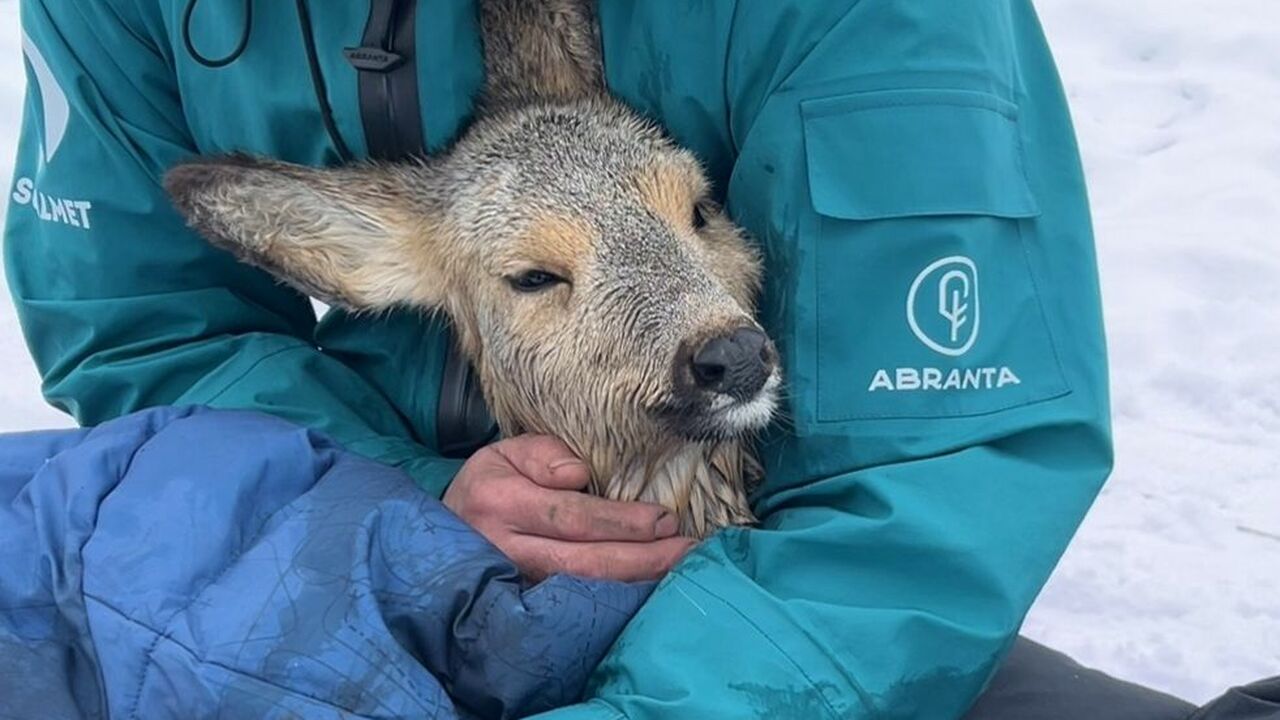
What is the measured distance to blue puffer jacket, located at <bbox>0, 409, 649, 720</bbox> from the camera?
7.48ft

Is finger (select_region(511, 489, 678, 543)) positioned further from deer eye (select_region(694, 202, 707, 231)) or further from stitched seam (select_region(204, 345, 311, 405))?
stitched seam (select_region(204, 345, 311, 405))

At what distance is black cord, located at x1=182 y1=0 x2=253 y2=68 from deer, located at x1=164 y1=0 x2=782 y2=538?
18 cm

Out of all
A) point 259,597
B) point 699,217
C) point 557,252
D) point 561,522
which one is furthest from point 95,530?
point 699,217

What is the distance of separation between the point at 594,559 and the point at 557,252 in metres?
0.49

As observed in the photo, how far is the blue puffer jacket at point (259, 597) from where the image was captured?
228cm

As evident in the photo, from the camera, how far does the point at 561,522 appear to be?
272 cm

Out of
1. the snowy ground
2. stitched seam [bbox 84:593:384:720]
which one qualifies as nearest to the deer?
stitched seam [bbox 84:593:384:720]

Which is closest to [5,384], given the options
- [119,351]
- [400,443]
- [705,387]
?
[119,351]

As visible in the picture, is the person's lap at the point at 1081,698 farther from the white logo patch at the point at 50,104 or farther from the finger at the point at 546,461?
the white logo patch at the point at 50,104

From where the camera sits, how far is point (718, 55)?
2697 millimetres

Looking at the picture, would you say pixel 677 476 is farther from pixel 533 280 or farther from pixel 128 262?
pixel 128 262

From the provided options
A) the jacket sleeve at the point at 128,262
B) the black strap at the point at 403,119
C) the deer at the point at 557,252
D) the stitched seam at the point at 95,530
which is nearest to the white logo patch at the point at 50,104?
the jacket sleeve at the point at 128,262

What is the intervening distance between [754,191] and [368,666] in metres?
0.97

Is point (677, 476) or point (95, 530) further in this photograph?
point (677, 476)
